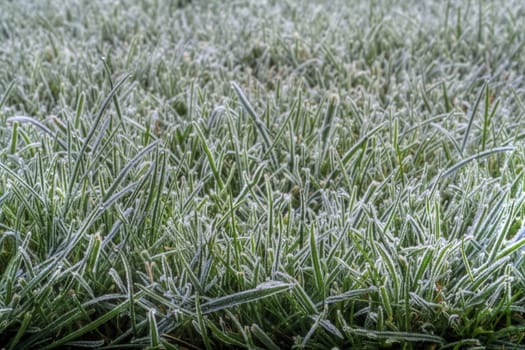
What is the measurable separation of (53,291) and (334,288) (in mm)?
539

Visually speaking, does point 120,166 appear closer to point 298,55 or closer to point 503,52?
point 298,55

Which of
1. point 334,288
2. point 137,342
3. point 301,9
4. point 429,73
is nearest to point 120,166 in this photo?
point 137,342

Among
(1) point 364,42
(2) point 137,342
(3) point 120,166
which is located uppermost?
(1) point 364,42

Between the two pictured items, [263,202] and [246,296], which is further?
[263,202]

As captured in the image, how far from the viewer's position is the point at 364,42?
2375 mm

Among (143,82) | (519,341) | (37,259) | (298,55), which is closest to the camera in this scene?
(519,341)

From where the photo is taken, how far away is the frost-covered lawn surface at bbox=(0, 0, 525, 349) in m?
1.07

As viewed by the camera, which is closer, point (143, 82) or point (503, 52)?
point (143, 82)

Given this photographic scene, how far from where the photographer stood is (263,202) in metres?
1.43

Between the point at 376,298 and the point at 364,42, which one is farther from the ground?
the point at 364,42

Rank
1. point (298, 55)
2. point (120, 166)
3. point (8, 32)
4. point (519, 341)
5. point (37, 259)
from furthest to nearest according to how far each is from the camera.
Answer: point (8, 32)
point (298, 55)
point (120, 166)
point (37, 259)
point (519, 341)

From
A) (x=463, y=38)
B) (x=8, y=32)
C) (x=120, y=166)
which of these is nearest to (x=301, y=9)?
(x=463, y=38)

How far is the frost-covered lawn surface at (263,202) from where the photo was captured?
3.51 feet

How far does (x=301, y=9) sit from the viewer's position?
2.87 m
